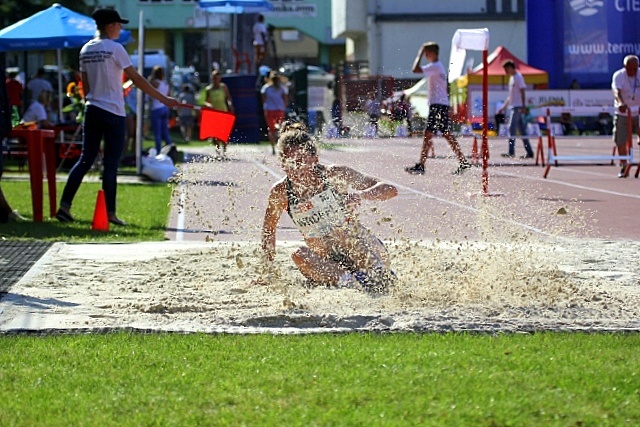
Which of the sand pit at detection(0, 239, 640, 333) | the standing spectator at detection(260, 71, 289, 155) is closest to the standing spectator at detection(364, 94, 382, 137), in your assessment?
the sand pit at detection(0, 239, 640, 333)

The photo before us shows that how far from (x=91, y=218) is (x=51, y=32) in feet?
26.8

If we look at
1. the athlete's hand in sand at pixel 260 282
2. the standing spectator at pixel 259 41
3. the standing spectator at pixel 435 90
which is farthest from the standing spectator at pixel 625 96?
the standing spectator at pixel 259 41

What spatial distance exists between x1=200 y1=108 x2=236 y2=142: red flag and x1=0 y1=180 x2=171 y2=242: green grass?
41.8 inches

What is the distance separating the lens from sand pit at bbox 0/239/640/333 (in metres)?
6.46

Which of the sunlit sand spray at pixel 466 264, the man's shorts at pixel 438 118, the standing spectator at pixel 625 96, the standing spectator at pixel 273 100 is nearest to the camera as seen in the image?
the sunlit sand spray at pixel 466 264

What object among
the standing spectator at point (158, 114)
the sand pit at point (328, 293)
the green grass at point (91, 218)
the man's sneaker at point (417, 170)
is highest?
the standing spectator at point (158, 114)

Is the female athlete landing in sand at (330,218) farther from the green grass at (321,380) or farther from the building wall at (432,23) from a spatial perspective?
the building wall at (432,23)

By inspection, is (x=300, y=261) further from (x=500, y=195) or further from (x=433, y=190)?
(x=433, y=190)

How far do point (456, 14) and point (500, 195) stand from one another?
36942 millimetres

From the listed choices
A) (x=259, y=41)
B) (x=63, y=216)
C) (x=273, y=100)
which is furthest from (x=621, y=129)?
(x=259, y=41)

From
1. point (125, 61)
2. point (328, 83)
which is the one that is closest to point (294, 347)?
point (125, 61)

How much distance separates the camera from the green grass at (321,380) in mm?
4516

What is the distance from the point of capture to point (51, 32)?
2006cm

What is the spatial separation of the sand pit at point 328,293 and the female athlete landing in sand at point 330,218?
0.15 metres
